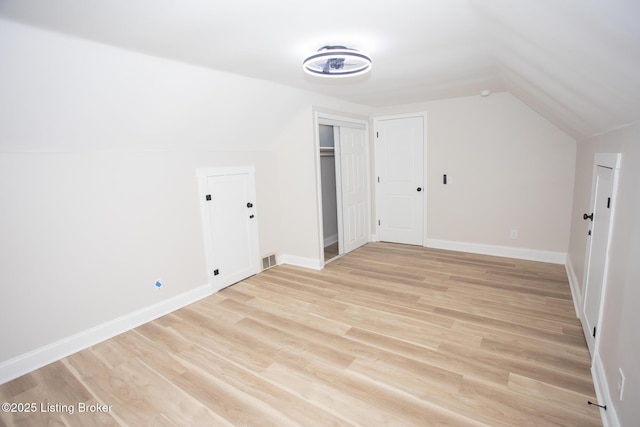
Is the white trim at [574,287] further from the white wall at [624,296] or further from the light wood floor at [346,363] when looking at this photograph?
the white wall at [624,296]

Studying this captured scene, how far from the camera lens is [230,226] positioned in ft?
13.1

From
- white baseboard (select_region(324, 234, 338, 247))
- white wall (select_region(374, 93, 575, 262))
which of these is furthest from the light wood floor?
white baseboard (select_region(324, 234, 338, 247))

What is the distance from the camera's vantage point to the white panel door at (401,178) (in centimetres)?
515

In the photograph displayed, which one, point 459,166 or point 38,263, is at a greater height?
point 459,166

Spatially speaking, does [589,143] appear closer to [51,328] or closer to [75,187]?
[75,187]

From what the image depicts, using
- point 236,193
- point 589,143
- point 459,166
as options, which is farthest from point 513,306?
point 236,193

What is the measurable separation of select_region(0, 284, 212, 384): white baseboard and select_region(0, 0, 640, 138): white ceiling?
2380 mm

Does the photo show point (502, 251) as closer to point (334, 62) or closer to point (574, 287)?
point (574, 287)

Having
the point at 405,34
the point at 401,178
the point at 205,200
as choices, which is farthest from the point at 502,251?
the point at 205,200

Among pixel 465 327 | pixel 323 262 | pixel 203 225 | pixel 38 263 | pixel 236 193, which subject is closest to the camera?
pixel 38 263

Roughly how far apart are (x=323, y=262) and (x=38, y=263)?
3100mm

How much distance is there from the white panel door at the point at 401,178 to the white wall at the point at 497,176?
0.51ft

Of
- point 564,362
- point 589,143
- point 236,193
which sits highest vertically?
point 589,143

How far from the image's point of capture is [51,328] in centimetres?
259
